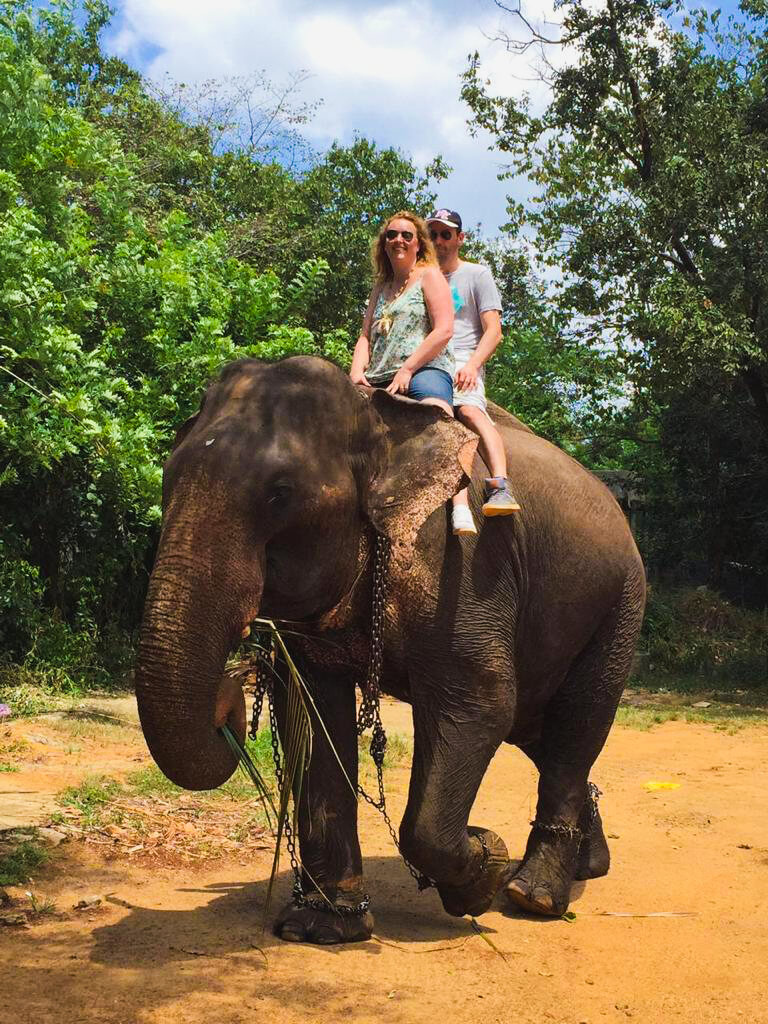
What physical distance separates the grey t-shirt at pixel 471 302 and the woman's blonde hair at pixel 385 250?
1.55ft

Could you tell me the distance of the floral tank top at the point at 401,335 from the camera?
5.00 meters

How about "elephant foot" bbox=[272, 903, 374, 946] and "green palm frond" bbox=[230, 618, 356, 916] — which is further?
"elephant foot" bbox=[272, 903, 374, 946]

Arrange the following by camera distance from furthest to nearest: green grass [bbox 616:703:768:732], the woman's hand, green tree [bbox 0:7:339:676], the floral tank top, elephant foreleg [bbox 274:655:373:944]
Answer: green grass [bbox 616:703:768:732]
green tree [bbox 0:7:339:676]
the floral tank top
the woman's hand
elephant foreleg [bbox 274:655:373:944]

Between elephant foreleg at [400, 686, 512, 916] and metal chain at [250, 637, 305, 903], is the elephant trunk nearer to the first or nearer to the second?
metal chain at [250, 637, 305, 903]

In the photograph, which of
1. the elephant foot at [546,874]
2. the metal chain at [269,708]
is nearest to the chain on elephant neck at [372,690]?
the metal chain at [269,708]

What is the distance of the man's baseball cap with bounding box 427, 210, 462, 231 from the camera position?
5750mm

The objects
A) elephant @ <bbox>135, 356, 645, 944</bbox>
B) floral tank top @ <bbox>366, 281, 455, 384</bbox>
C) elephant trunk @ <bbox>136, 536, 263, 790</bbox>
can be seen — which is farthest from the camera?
floral tank top @ <bbox>366, 281, 455, 384</bbox>

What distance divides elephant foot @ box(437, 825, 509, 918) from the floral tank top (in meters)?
1.99

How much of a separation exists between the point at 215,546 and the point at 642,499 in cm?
1779

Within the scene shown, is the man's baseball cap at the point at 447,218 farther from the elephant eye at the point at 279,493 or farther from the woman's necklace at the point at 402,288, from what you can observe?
the elephant eye at the point at 279,493

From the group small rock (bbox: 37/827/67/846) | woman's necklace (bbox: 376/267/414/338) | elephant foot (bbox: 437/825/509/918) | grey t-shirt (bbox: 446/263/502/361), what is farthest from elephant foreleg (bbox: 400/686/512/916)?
small rock (bbox: 37/827/67/846)

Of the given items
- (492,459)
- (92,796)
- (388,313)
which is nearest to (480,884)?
(492,459)

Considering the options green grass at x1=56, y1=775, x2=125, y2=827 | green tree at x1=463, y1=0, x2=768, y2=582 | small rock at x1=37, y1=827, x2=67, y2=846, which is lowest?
small rock at x1=37, y1=827, x2=67, y2=846

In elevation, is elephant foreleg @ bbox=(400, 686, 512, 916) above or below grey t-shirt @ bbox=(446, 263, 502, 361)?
below
